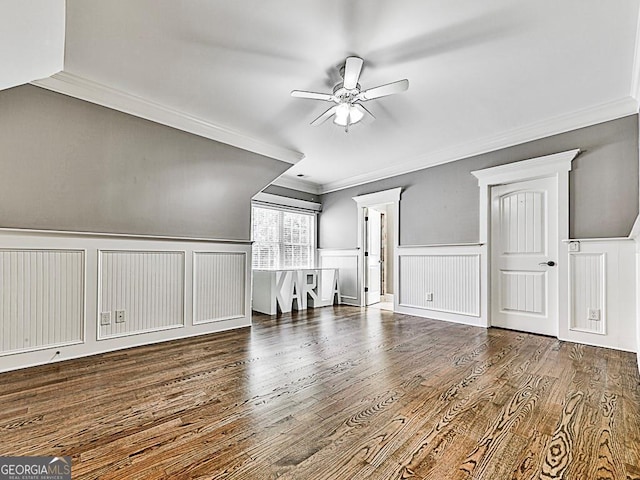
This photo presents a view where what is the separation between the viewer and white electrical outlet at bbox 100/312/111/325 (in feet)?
9.76

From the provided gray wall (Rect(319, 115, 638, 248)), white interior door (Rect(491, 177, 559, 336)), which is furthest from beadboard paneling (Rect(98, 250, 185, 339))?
white interior door (Rect(491, 177, 559, 336))

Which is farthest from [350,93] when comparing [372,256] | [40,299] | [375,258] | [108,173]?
[375,258]

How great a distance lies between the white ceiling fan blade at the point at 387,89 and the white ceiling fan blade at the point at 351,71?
0.44ft

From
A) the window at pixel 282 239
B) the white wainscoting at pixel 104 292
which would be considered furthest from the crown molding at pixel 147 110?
the window at pixel 282 239

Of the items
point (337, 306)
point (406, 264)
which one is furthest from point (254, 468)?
point (337, 306)

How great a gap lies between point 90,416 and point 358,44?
2.84 m

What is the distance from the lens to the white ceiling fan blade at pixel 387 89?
2.43 meters

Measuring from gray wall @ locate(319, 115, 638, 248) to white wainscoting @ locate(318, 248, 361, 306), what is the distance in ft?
0.53

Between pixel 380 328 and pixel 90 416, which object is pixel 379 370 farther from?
pixel 90 416

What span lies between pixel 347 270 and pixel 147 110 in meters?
4.11

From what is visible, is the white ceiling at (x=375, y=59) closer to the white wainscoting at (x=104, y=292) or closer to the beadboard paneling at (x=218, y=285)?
the white wainscoting at (x=104, y=292)

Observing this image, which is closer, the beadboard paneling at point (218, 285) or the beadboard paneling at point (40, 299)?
the beadboard paneling at point (40, 299)

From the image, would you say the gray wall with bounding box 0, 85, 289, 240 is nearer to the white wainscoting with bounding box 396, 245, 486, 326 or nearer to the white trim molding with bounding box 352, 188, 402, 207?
the white trim molding with bounding box 352, 188, 402, 207

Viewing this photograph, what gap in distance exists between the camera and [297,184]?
6188mm
